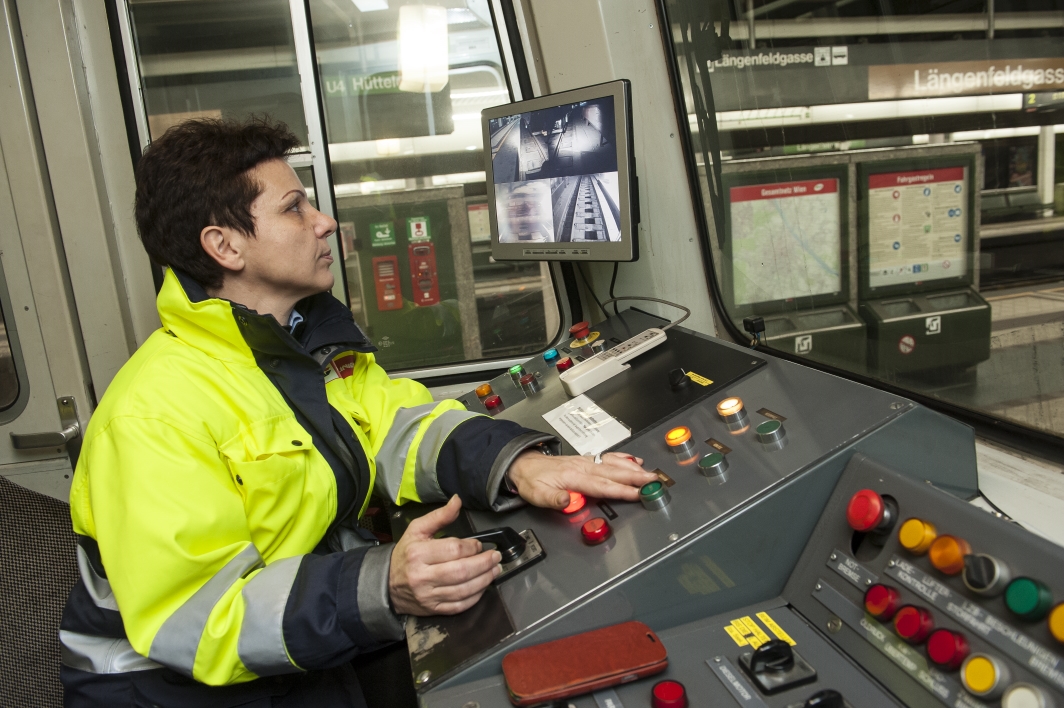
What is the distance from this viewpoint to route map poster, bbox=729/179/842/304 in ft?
4.95

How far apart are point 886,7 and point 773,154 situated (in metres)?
0.45

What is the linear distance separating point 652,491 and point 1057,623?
45 cm

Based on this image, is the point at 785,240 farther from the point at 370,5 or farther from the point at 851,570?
the point at 370,5

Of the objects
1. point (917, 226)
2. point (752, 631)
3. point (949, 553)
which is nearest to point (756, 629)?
point (752, 631)

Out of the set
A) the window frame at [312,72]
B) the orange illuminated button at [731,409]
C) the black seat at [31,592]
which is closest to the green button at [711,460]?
the orange illuminated button at [731,409]

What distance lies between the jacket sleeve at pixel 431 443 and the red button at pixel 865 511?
0.51 meters

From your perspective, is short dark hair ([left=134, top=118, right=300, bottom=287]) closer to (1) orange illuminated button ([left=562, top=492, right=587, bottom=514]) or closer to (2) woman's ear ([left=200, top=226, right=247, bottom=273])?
(2) woman's ear ([left=200, top=226, right=247, bottom=273])

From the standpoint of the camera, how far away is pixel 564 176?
1.66 metres

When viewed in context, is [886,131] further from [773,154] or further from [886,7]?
[773,154]

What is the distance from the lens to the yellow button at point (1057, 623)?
1.85 ft

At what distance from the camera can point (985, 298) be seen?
114 cm

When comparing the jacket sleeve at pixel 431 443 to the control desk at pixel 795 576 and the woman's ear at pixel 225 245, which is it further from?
the woman's ear at pixel 225 245

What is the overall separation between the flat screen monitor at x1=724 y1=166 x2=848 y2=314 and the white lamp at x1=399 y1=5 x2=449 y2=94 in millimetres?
943

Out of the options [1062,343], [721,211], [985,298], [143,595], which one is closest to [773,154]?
[721,211]
